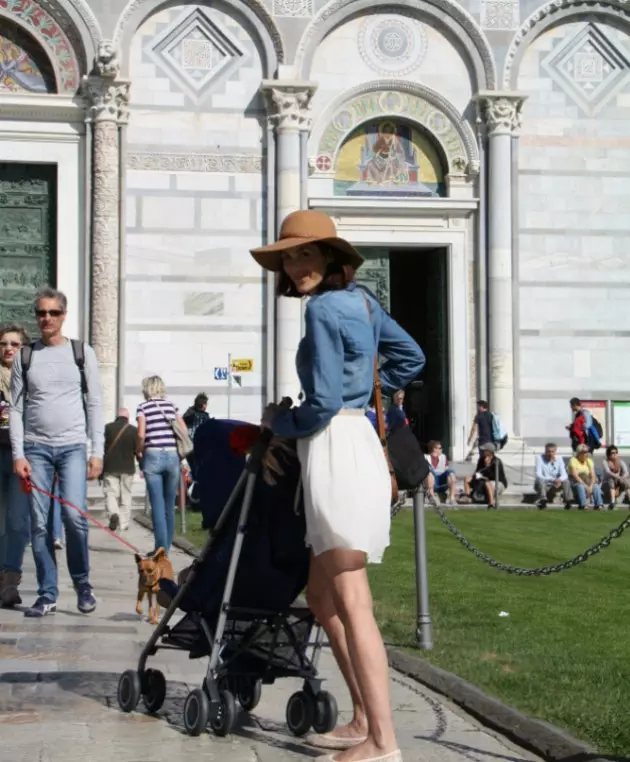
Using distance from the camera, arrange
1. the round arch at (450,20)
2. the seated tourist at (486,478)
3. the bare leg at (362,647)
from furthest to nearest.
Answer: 1. the round arch at (450,20)
2. the seated tourist at (486,478)
3. the bare leg at (362,647)

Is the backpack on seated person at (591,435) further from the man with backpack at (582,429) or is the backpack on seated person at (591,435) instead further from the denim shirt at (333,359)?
the denim shirt at (333,359)

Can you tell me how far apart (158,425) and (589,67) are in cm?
1481

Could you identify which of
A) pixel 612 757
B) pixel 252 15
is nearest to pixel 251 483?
pixel 612 757

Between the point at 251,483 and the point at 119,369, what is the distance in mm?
17343

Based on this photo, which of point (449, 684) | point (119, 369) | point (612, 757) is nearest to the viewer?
point (612, 757)

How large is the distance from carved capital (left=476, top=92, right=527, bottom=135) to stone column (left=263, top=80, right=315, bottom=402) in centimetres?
282

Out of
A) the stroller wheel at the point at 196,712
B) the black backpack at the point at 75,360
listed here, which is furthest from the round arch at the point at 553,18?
the stroller wheel at the point at 196,712

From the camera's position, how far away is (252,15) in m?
23.2

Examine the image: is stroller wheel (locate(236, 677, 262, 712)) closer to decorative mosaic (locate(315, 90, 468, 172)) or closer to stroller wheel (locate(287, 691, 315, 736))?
stroller wheel (locate(287, 691, 315, 736))

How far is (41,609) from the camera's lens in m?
8.73

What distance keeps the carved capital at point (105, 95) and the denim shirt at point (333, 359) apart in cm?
1775

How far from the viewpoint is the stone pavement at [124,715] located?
16.8 feet

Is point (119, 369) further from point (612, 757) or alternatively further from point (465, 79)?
point (612, 757)

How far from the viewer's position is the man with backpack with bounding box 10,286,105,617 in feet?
28.0
